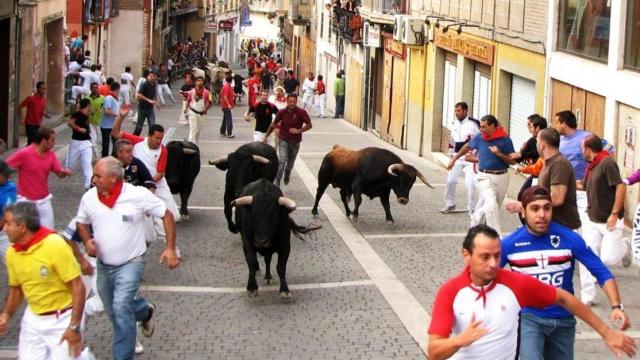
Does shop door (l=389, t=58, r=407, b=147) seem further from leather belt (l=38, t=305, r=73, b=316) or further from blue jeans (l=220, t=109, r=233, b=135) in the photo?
leather belt (l=38, t=305, r=73, b=316)

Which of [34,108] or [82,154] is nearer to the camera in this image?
[82,154]

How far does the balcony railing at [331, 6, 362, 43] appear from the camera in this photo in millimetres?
41719

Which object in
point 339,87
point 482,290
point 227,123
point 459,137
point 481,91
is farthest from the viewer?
point 339,87

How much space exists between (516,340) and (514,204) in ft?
6.33

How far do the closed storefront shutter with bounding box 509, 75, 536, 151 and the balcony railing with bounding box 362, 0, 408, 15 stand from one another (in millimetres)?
11132

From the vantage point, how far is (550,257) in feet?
23.5

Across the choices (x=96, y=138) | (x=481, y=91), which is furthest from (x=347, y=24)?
(x=96, y=138)

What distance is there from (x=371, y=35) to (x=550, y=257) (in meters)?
30.6

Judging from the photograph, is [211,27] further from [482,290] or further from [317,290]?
[482,290]

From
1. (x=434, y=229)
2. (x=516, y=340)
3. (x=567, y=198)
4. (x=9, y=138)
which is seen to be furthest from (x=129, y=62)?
(x=516, y=340)

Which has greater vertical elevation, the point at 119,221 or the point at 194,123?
the point at 119,221

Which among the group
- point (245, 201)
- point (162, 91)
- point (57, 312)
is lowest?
point (162, 91)

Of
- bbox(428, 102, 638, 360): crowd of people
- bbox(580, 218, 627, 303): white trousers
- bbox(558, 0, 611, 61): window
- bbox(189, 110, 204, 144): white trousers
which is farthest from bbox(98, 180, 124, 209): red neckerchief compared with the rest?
bbox(189, 110, 204, 144): white trousers

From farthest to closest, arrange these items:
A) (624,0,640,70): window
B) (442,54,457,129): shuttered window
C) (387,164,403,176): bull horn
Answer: (442,54,457,129): shuttered window → (387,164,403,176): bull horn → (624,0,640,70): window
